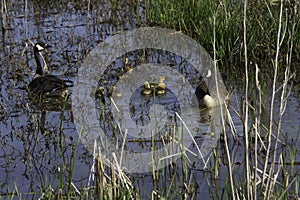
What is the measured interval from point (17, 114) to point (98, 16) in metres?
4.22

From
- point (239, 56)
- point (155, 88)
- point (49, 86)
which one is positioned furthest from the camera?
point (239, 56)

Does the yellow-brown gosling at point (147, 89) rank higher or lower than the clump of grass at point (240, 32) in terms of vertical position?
lower

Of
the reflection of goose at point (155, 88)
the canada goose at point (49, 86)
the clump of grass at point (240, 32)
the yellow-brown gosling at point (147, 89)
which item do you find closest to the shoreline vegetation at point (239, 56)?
the clump of grass at point (240, 32)

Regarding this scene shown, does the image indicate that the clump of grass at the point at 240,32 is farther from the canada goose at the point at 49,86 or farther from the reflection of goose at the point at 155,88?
the canada goose at the point at 49,86

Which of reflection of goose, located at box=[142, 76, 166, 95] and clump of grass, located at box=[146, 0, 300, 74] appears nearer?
reflection of goose, located at box=[142, 76, 166, 95]

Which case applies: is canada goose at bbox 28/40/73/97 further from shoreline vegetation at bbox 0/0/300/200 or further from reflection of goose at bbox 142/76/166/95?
shoreline vegetation at bbox 0/0/300/200

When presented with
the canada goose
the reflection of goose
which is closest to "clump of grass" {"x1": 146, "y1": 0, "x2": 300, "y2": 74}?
the reflection of goose

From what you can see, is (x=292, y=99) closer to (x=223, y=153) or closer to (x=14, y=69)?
(x=223, y=153)

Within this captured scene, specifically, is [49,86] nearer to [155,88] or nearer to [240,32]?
[155,88]

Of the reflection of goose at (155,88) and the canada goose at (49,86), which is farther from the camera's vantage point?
the canada goose at (49,86)

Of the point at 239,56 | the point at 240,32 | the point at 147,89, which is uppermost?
the point at 240,32

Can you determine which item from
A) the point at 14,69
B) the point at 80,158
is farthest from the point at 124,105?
the point at 14,69

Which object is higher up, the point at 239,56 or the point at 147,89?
the point at 239,56

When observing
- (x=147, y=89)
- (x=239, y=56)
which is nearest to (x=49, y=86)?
(x=147, y=89)
